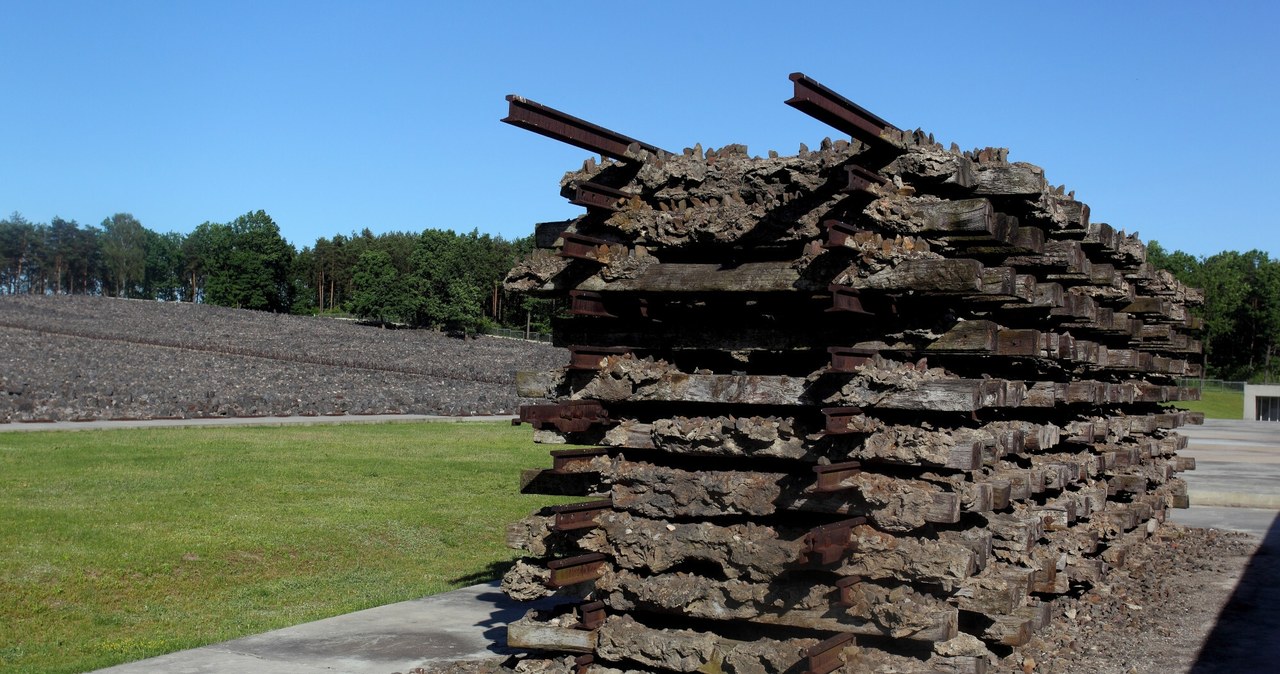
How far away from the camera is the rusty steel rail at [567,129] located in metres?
6.19

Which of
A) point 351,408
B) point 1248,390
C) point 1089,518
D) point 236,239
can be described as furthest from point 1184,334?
point 236,239

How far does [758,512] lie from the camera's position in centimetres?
633

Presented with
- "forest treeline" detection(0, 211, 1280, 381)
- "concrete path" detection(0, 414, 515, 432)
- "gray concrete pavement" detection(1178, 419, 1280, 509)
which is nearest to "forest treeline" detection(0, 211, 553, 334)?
"forest treeline" detection(0, 211, 1280, 381)

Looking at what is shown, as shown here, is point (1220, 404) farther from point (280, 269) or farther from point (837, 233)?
point (280, 269)

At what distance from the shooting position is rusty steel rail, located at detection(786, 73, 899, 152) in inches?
207

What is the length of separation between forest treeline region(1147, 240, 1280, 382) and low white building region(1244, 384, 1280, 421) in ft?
105

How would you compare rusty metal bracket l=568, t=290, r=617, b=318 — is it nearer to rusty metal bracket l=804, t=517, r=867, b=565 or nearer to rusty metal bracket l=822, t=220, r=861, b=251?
rusty metal bracket l=822, t=220, r=861, b=251

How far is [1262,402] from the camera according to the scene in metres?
64.9

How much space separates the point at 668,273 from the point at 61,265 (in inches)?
6603

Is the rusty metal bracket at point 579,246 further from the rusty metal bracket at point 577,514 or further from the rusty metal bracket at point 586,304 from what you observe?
the rusty metal bracket at point 577,514

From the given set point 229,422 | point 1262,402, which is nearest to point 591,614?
point 229,422

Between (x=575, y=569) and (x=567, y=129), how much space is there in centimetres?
252

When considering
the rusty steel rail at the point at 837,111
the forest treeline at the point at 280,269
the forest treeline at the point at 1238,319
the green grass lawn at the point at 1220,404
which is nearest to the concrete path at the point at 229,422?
the forest treeline at the point at 280,269

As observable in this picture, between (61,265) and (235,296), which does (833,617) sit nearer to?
(235,296)
